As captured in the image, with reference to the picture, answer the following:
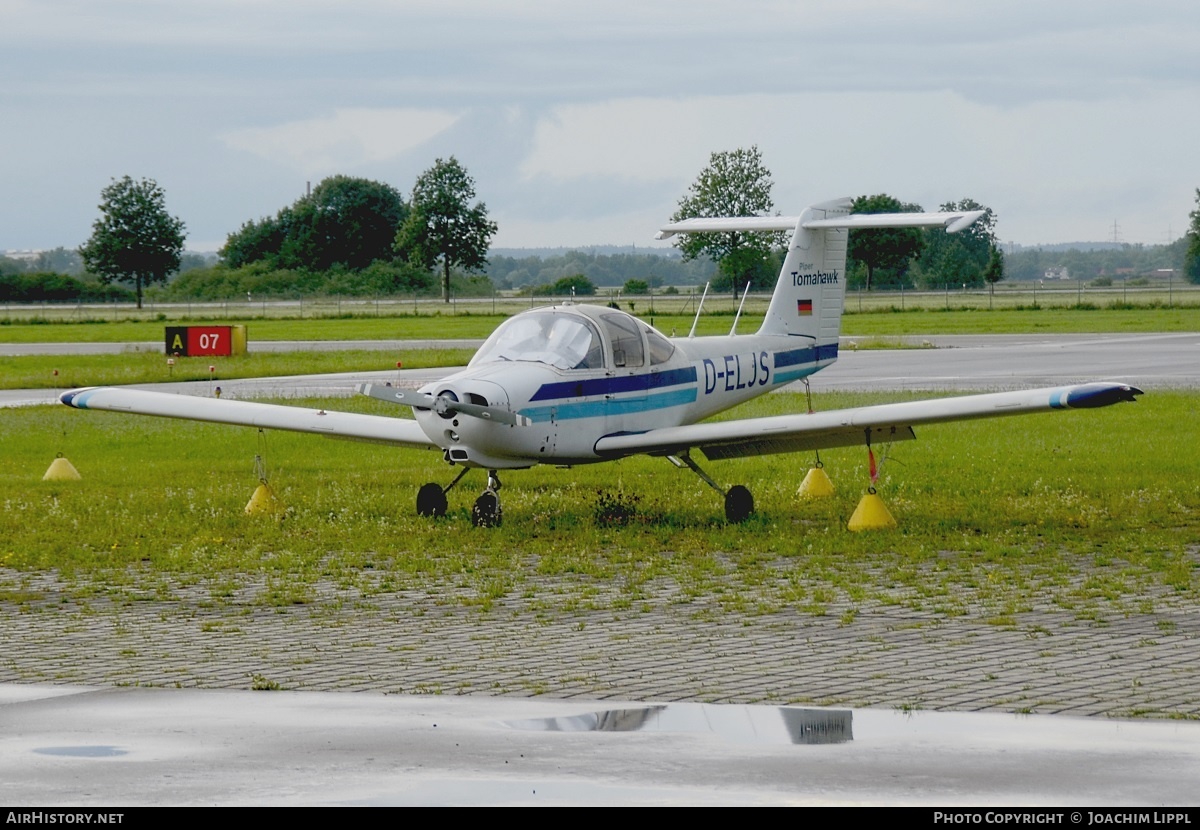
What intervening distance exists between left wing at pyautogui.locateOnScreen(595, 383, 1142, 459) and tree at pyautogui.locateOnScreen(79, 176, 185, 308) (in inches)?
3632

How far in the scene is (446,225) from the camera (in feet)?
368

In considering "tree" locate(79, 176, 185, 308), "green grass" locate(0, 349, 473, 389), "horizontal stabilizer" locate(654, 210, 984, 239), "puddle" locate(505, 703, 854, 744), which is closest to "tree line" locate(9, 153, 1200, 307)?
"tree" locate(79, 176, 185, 308)

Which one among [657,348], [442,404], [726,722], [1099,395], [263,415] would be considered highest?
[657,348]

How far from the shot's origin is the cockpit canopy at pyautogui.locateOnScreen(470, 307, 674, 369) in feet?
52.6

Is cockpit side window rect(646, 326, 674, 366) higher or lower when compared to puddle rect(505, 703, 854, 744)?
higher

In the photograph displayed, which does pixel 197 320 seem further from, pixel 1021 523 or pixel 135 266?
pixel 1021 523

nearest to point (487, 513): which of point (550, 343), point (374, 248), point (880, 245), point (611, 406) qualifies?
point (611, 406)

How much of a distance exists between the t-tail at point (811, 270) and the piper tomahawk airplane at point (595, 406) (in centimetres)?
95

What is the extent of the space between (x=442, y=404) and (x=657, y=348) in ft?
9.90

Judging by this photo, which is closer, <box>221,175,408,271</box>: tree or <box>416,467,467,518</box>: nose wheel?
<box>416,467,467,518</box>: nose wheel

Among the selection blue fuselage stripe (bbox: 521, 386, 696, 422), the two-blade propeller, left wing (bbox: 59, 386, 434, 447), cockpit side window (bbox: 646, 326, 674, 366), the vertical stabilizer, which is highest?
the vertical stabilizer

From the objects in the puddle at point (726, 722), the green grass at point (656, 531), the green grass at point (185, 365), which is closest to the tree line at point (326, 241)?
the green grass at point (185, 365)

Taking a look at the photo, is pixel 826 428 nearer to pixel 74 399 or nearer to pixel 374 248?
pixel 74 399

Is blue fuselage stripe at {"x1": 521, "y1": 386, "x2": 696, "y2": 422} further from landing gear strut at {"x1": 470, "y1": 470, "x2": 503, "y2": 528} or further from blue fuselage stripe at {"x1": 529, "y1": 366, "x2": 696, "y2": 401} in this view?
landing gear strut at {"x1": 470, "y1": 470, "x2": 503, "y2": 528}
